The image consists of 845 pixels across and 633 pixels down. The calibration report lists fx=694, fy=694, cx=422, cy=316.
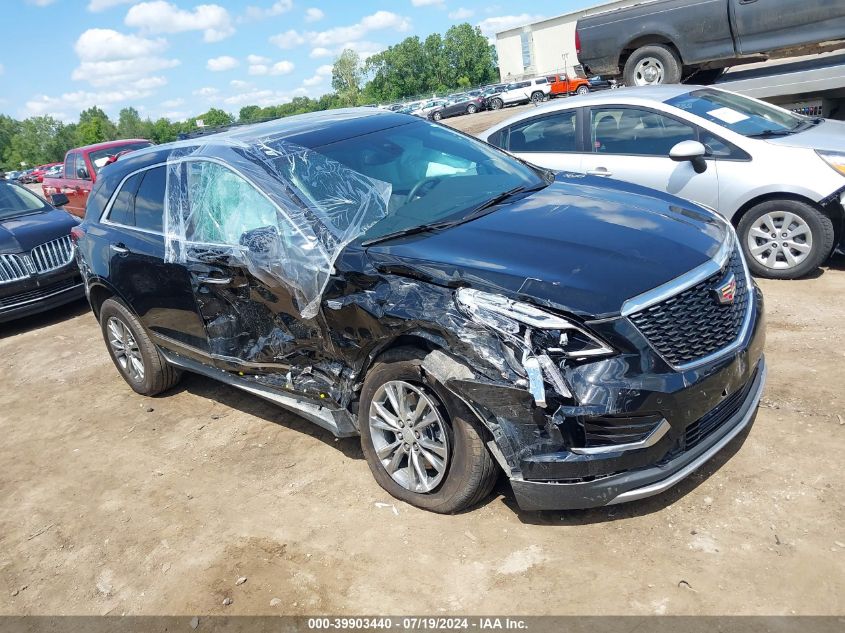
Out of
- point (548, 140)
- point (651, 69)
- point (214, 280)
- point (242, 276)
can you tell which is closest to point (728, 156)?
point (548, 140)

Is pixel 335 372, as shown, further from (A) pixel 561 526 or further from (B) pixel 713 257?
(B) pixel 713 257

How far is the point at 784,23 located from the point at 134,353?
8.53 m

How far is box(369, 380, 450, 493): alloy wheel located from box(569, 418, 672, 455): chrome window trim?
64 cm

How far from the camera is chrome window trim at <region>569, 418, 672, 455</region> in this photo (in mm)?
2811

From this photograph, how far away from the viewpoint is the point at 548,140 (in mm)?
6867

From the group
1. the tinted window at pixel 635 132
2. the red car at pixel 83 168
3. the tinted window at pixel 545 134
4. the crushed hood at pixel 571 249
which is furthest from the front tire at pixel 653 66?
the red car at pixel 83 168

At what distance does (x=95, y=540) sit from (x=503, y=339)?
258cm

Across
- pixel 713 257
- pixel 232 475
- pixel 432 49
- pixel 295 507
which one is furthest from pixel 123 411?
pixel 432 49

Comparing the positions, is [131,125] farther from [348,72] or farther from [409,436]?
[409,436]

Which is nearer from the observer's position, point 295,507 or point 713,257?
point 713,257

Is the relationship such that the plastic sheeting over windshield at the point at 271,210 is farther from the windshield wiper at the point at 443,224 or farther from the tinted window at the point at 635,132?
the tinted window at the point at 635,132

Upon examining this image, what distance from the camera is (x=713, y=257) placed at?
10.6 ft

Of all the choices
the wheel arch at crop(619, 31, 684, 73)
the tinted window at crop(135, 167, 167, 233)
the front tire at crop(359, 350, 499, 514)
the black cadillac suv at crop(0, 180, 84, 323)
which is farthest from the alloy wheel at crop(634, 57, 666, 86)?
the front tire at crop(359, 350, 499, 514)

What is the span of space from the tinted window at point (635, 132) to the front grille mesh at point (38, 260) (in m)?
6.28
